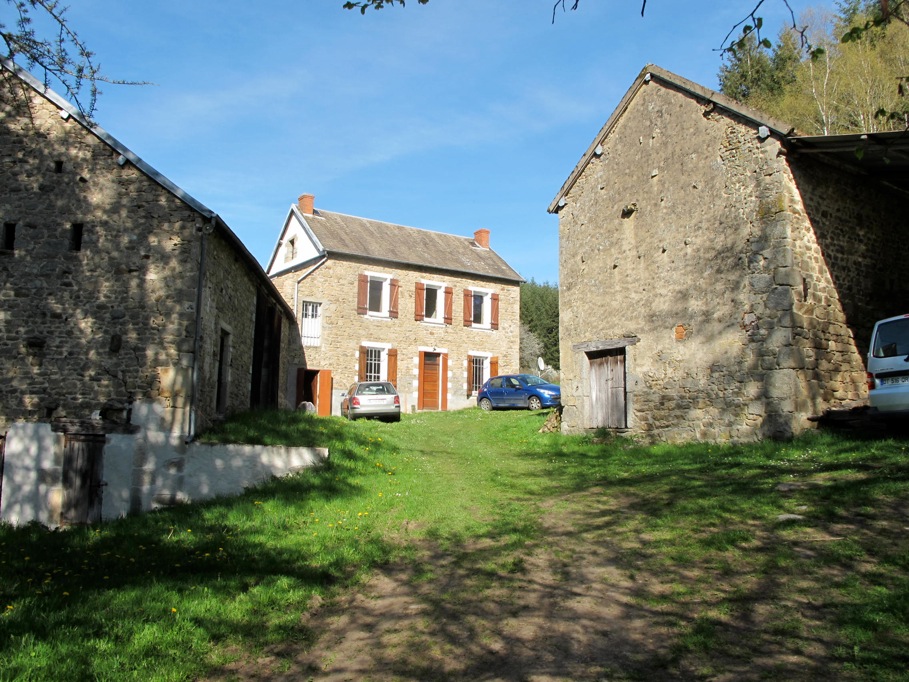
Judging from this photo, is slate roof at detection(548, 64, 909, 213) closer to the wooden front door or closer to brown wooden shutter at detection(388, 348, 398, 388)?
brown wooden shutter at detection(388, 348, 398, 388)

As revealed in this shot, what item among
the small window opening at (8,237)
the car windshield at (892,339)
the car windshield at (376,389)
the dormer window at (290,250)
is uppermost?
the dormer window at (290,250)

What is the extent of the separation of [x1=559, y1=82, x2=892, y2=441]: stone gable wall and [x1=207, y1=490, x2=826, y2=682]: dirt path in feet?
20.5

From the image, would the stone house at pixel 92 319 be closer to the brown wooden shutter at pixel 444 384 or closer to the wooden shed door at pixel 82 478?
the wooden shed door at pixel 82 478

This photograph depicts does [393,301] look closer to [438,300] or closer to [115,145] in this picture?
[438,300]

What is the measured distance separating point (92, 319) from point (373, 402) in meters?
9.69

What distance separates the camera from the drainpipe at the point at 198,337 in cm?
1164

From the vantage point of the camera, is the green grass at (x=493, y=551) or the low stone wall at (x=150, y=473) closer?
the green grass at (x=493, y=551)

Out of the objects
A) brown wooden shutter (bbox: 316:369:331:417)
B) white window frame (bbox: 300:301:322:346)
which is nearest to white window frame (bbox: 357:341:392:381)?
brown wooden shutter (bbox: 316:369:331:417)

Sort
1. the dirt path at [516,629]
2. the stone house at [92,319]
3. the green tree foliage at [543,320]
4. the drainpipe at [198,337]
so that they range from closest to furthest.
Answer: the dirt path at [516,629] → the stone house at [92,319] → the drainpipe at [198,337] → the green tree foliage at [543,320]

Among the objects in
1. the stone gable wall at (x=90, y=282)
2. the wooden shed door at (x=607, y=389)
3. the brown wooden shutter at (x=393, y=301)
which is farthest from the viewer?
the brown wooden shutter at (x=393, y=301)

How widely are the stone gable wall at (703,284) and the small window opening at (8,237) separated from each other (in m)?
11.1

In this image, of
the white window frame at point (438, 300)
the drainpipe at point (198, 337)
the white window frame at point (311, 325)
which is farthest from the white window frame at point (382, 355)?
the drainpipe at point (198, 337)

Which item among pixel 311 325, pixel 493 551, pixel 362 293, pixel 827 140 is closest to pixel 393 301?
pixel 362 293

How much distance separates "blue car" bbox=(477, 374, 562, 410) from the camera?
76.4 ft
